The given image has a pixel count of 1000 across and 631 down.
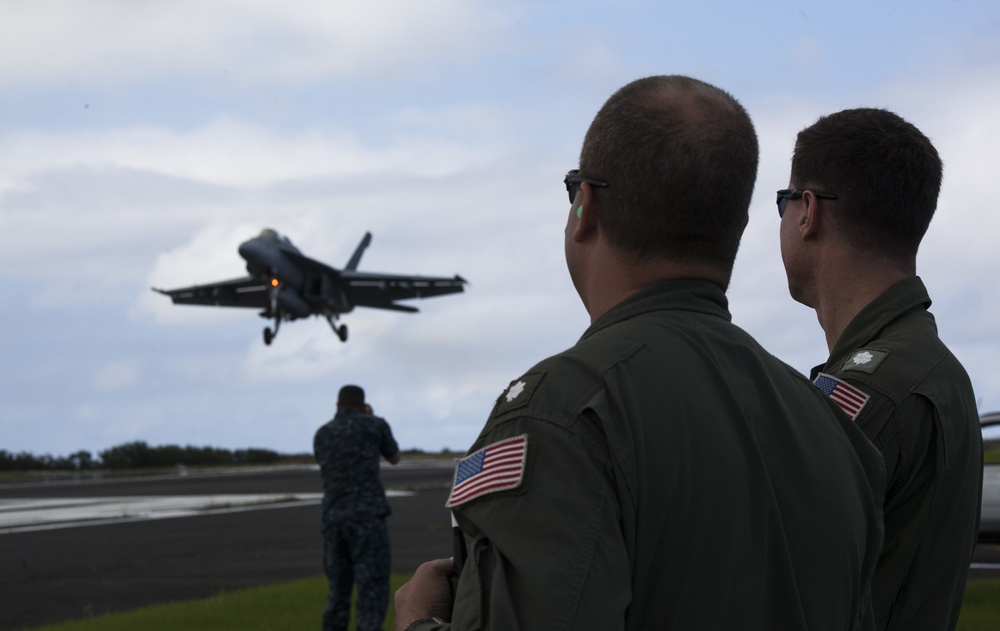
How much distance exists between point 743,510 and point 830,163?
5.00ft

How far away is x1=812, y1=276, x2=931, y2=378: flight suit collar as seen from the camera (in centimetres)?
304

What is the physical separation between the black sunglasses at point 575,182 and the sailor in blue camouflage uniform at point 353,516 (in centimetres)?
754

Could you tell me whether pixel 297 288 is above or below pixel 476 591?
above

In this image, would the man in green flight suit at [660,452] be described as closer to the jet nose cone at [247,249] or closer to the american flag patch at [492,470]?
the american flag patch at [492,470]

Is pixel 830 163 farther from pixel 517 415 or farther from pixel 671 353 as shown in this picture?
pixel 517 415

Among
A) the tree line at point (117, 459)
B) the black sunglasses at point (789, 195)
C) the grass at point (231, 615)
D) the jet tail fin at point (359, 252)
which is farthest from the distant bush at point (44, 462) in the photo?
the black sunglasses at point (789, 195)

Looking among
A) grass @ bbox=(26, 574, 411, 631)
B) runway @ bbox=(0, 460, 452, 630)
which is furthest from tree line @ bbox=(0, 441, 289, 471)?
grass @ bbox=(26, 574, 411, 631)

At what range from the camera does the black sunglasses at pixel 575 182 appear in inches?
74.3

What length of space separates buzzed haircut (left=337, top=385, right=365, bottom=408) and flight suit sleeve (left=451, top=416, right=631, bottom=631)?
324 inches

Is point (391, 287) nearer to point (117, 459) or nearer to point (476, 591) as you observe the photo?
point (117, 459)

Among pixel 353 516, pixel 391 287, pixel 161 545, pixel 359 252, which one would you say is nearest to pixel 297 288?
pixel 391 287

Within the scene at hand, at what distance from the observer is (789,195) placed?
3.06 metres

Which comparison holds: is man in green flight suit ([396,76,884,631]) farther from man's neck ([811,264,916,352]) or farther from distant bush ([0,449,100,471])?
distant bush ([0,449,100,471])

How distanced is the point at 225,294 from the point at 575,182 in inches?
Result: 1760
